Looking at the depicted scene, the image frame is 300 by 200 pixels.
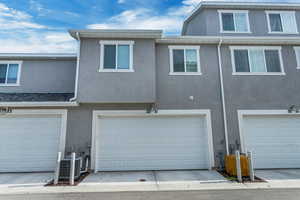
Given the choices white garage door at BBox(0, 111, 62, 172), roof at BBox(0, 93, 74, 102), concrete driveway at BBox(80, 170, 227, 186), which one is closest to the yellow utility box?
concrete driveway at BBox(80, 170, 227, 186)

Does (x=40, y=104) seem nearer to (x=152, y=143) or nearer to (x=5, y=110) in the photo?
(x=5, y=110)

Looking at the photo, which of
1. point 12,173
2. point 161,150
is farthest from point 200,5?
point 12,173

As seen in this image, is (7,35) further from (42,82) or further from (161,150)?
(161,150)

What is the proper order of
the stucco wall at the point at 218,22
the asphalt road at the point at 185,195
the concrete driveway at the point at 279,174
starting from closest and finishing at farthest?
the asphalt road at the point at 185,195 → the concrete driveway at the point at 279,174 → the stucco wall at the point at 218,22

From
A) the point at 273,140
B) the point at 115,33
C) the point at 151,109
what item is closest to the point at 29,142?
the point at 151,109

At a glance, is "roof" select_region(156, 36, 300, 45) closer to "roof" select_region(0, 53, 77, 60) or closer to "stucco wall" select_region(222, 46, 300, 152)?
"stucco wall" select_region(222, 46, 300, 152)

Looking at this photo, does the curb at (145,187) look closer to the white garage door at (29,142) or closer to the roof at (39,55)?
the white garage door at (29,142)

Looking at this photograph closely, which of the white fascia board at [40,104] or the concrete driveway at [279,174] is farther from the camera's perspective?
the white fascia board at [40,104]

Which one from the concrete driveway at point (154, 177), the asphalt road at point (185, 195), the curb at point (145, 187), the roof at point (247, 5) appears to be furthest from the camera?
the roof at point (247, 5)

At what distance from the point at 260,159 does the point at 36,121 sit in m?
10.5

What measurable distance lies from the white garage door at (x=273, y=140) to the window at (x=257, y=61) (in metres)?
2.27

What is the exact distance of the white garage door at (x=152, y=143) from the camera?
7629 mm

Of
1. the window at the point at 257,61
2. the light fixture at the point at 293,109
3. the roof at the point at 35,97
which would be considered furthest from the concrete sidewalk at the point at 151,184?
the window at the point at 257,61

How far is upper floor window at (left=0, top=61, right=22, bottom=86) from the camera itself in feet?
30.0
